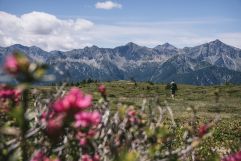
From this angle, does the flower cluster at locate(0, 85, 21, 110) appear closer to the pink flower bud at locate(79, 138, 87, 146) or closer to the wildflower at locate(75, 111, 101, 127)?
the pink flower bud at locate(79, 138, 87, 146)

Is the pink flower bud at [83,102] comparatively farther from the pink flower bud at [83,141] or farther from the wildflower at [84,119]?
the pink flower bud at [83,141]

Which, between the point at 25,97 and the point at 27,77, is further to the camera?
the point at 25,97

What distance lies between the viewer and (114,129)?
4.98m

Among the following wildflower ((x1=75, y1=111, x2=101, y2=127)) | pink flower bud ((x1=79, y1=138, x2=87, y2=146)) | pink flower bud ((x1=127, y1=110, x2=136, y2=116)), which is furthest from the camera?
pink flower bud ((x1=127, y1=110, x2=136, y2=116))

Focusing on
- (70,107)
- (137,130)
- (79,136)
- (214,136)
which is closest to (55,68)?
(70,107)

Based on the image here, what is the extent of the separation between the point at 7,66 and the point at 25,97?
0.90 ft

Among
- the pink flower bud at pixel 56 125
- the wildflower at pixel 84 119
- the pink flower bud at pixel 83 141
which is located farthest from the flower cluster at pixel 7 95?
the pink flower bud at pixel 56 125

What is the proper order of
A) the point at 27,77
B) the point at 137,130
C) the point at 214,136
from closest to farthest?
the point at 27,77 < the point at 137,130 < the point at 214,136

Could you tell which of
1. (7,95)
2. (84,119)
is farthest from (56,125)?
(7,95)

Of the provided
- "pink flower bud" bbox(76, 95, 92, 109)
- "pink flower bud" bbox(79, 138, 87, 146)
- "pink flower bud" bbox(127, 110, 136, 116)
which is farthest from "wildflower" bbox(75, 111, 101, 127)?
"pink flower bud" bbox(127, 110, 136, 116)

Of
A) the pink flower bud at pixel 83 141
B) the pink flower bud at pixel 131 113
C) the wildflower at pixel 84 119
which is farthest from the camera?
the pink flower bud at pixel 131 113

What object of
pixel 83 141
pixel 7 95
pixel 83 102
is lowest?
pixel 83 141

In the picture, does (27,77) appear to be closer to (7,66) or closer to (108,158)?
(7,66)

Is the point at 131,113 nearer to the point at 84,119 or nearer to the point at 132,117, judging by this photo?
the point at 132,117
